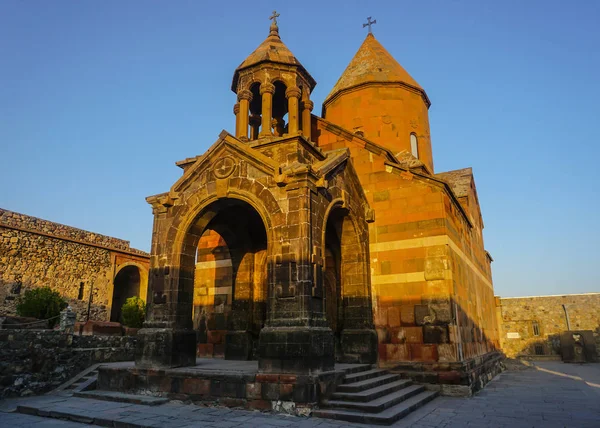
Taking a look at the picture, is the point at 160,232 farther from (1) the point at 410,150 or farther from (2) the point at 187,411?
(1) the point at 410,150

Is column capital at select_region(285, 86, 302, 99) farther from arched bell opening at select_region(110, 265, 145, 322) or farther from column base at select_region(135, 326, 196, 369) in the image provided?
arched bell opening at select_region(110, 265, 145, 322)

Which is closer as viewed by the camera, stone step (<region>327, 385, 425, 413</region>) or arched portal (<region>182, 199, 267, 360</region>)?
stone step (<region>327, 385, 425, 413</region>)

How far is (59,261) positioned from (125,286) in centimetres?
577

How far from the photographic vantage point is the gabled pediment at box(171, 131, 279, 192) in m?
9.41

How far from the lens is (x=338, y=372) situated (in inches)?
317

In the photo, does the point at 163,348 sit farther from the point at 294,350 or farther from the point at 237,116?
the point at 237,116

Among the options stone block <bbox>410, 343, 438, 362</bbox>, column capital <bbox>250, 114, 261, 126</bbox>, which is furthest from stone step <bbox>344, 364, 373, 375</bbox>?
column capital <bbox>250, 114, 261, 126</bbox>

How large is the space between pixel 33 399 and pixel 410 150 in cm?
1359

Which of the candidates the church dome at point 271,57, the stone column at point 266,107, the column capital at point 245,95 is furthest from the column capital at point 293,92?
the column capital at point 245,95

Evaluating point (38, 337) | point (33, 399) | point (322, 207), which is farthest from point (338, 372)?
point (38, 337)

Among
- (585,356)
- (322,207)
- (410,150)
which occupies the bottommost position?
(585,356)

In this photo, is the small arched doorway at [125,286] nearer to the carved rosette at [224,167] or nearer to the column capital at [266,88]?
the column capital at [266,88]

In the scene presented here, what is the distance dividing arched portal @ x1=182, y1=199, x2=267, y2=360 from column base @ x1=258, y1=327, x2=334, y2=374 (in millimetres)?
3765

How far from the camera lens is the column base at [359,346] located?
416 inches
